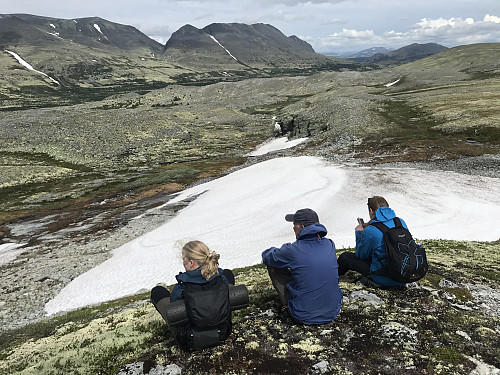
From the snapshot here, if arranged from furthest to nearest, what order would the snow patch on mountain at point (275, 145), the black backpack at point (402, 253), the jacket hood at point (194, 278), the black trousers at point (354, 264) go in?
the snow patch on mountain at point (275, 145) < the black trousers at point (354, 264) < the black backpack at point (402, 253) < the jacket hood at point (194, 278)

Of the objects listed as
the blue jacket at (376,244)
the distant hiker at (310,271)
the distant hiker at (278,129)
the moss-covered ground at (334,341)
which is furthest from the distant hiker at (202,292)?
the distant hiker at (278,129)

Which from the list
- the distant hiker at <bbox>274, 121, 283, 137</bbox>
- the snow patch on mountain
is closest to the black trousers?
the snow patch on mountain

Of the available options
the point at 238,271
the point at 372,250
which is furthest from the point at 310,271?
the point at 238,271

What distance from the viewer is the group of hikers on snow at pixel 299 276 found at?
8375mm

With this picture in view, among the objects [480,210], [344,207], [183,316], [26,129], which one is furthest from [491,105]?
[26,129]

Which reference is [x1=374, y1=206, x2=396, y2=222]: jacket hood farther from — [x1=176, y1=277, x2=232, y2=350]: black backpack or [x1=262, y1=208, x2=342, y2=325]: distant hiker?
[x1=176, y1=277, x2=232, y2=350]: black backpack

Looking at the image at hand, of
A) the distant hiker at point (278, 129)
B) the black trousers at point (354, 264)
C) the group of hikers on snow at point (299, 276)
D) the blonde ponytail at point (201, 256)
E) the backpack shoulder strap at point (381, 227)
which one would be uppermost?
the blonde ponytail at point (201, 256)

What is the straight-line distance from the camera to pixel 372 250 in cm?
1165

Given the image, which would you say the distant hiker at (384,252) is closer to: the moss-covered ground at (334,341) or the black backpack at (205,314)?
→ the moss-covered ground at (334,341)

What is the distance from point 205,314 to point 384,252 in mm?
6651

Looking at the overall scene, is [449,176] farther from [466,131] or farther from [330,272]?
[330,272]

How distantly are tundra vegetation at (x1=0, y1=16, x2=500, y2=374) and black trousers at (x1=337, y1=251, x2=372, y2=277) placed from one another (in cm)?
78

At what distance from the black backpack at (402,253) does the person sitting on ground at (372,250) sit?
0.23 m

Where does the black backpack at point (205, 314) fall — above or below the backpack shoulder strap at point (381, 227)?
below
